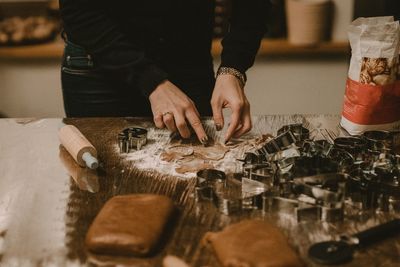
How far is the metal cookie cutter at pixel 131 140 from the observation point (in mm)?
1269

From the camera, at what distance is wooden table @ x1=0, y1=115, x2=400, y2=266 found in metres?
0.87

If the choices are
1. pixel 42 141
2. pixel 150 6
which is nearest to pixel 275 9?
pixel 150 6

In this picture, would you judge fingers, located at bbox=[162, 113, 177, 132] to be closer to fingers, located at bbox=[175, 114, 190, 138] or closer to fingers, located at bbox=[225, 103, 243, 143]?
fingers, located at bbox=[175, 114, 190, 138]

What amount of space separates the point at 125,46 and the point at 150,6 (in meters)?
0.15

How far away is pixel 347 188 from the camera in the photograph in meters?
1.03

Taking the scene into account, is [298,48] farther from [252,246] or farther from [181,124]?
[252,246]

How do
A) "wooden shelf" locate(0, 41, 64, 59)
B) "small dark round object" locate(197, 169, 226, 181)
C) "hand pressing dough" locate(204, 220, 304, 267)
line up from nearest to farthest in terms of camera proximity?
"hand pressing dough" locate(204, 220, 304, 267) → "small dark round object" locate(197, 169, 226, 181) → "wooden shelf" locate(0, 41, 64, 59)

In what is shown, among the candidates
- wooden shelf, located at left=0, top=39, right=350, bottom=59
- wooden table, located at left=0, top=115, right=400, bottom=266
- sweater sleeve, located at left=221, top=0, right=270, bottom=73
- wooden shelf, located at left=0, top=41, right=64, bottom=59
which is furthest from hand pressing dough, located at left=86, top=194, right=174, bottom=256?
wooden shelf, located at left=0, top=41, right=64, bottom=59

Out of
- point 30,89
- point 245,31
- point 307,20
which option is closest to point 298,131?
point 245,31

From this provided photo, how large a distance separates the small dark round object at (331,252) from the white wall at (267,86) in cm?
194

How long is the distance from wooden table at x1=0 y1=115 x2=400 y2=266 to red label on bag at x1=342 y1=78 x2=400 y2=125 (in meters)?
0.08

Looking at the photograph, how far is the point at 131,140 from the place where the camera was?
1274mm

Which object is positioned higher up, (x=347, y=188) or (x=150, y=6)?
(x=150, y=6)

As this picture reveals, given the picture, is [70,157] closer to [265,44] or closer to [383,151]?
[383,151]
